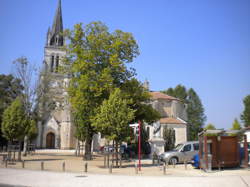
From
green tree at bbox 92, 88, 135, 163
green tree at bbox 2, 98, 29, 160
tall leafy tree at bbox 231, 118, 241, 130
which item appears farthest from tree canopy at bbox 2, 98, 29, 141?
tall leafy tree at bbox 231, 118, 241, 130

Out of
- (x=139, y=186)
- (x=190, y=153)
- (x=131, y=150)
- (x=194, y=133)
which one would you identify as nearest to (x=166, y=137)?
(x=131, y=150)

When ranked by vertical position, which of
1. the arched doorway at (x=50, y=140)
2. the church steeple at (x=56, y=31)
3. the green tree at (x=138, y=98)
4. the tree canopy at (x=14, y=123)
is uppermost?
the church steeple at (x=56, y=31)

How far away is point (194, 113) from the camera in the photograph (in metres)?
65.8

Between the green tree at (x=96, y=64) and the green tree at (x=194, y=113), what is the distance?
150 ft

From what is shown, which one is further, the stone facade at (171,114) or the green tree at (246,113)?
the green tree at (246,113)

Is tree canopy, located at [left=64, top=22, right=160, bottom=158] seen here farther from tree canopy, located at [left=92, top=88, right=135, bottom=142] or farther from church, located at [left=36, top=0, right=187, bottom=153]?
church, located at [left=36, top=0, right=187, bottom=153]

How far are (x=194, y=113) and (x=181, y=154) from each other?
4815 centimetres

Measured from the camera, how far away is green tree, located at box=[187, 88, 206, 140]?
2516 inches

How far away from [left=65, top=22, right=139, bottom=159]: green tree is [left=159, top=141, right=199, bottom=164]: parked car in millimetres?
6438

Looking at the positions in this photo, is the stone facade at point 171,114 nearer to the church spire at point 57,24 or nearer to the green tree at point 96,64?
the green tree at point 96,64

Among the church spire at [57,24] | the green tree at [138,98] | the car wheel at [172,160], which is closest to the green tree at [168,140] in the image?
the green tree at [138,98]

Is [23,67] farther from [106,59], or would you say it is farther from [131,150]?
[131,150]

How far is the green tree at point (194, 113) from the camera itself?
6390 cm

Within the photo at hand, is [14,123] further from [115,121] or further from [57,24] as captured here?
[57,24]
